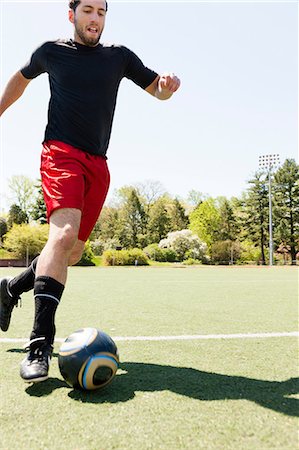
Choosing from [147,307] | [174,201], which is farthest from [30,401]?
[174,201]

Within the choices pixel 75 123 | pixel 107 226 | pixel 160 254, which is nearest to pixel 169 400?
pixel 75 123

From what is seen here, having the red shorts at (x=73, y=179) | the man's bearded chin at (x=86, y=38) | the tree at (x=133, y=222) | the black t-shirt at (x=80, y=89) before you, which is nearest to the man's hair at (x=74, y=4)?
the man's bearded chin at (x=86, y=38)

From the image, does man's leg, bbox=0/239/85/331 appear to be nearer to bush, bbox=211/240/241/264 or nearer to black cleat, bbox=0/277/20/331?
black cleat, bbox=0/277/20/331

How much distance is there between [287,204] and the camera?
59656 millimetres

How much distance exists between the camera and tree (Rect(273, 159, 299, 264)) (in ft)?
192

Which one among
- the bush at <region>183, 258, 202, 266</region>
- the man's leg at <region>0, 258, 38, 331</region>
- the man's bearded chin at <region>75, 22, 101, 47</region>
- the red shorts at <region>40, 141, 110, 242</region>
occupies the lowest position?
the bush at <region>183, 258, 202, 266</region>

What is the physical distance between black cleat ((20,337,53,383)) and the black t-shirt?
4.32 ft

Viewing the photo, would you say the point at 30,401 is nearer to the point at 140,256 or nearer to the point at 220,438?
the point at 220,438

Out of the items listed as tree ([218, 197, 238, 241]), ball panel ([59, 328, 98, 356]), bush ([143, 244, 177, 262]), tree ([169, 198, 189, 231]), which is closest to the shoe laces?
ball panel ([59, 328, 98, 356])

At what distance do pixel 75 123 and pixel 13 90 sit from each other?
73 centimetres

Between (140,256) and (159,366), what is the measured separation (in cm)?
4382

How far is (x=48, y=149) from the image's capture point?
3.04 m

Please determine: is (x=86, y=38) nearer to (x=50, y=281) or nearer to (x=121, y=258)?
(x=50, y=281)

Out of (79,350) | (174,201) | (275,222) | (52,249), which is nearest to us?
(79,350)
